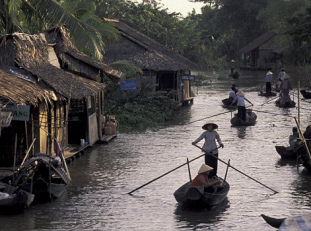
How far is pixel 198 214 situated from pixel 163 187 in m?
3.09

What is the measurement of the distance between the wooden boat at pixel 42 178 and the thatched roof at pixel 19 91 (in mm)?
1783

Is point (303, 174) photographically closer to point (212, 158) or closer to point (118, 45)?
point (212, 158)

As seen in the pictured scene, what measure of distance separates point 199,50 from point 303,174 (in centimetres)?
6930

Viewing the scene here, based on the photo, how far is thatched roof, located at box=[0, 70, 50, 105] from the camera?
54.7 feet

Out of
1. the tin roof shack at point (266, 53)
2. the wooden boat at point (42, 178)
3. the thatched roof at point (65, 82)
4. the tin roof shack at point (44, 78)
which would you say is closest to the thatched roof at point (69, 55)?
the tin roof shack at point (44, 78)

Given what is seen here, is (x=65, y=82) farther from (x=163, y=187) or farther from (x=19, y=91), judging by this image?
(x=163, y=187)

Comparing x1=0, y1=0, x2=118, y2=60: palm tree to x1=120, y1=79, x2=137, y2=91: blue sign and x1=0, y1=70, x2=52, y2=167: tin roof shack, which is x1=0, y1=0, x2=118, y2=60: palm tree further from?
x1=0, y1=70, x2=52, y2=167: tin roof shack

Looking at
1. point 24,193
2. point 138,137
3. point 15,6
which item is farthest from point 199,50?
point 24,193

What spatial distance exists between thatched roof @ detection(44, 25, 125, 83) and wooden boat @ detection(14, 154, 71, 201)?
7.83 meters

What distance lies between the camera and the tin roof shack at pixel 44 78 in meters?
19.2

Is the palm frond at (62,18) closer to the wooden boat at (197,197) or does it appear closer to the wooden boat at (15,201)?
the wooden boat at (15,201)

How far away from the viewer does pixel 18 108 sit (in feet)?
55.8

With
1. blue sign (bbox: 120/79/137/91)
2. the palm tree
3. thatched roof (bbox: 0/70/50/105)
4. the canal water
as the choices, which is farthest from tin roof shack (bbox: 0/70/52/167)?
blue sign (bbox: 120/79/137/91)

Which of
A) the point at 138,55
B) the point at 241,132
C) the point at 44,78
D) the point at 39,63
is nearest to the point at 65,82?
the point at 39,63
